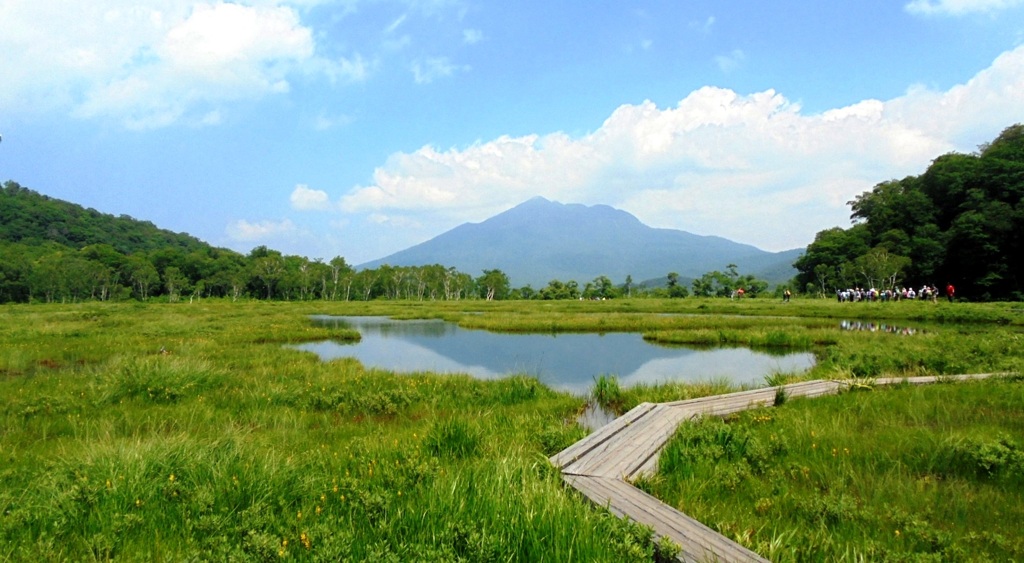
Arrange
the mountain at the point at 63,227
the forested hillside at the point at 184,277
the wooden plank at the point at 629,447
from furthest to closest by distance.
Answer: the mountain at the point at 63,227, the forested hillside at the point at 184,277, the wooden plank at the point at 629,447

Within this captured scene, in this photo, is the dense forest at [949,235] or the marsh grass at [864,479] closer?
the marsh grass at [864,479]

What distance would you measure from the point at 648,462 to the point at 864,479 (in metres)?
2.43

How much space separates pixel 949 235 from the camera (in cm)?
5688

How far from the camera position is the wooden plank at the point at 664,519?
153 inches

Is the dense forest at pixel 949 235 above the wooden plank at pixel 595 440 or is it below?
above

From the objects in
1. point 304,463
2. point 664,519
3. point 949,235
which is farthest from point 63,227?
point 949,235

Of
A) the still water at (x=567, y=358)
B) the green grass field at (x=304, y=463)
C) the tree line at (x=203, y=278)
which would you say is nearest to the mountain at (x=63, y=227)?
the tree line at (x=203, y=278)

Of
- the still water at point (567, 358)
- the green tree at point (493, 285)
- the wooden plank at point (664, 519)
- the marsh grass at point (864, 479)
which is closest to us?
the wooden plank at point (664, 519)

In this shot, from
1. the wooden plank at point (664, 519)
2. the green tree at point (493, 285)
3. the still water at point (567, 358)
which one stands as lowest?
the still water at point (567, 358)

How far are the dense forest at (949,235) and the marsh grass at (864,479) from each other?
56172 mm

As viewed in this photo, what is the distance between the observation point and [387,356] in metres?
22.0

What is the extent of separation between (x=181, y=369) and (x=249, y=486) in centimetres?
838

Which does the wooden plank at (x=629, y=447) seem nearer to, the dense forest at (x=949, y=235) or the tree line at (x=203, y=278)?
the dense forest at (x=949, y=235)

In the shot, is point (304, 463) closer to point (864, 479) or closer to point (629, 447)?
point (629, 447)
